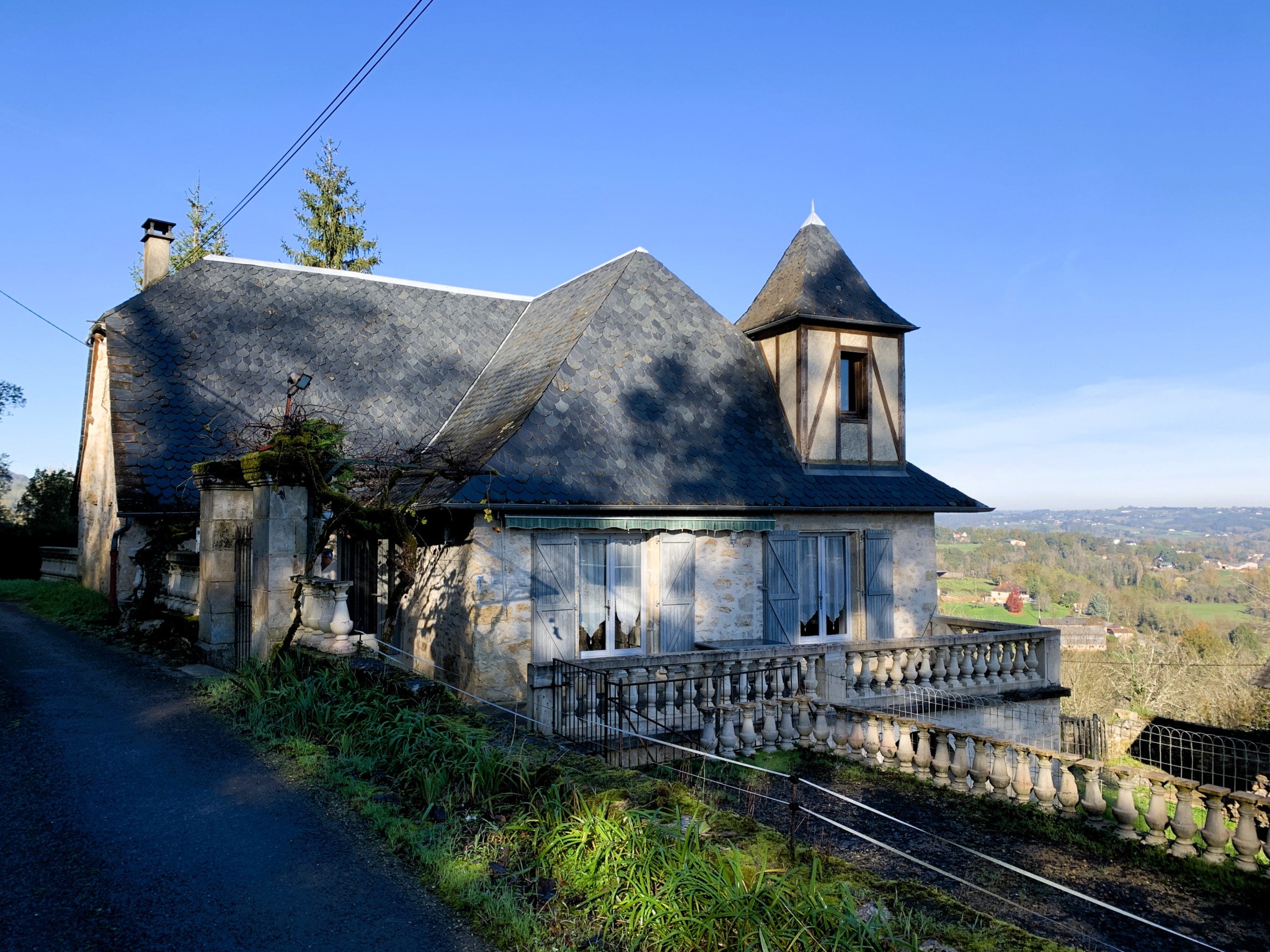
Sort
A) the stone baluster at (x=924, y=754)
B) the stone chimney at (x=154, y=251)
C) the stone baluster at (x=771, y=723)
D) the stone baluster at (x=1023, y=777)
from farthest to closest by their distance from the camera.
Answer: the stone chimney at (x=154, y=251) < the stone baluster at (x=771, y=723) < the stone baluster at (x=924, y=754) < the stone baluster at (x=1023, y=777)

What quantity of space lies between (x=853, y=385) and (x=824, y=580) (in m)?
3.62

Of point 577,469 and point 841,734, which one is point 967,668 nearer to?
point 841,734

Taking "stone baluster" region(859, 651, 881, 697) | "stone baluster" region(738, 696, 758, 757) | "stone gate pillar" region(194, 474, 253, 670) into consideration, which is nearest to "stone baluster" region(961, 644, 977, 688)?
"stone baluster" region(859, 651, 881, 697)

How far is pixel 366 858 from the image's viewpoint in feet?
16.6

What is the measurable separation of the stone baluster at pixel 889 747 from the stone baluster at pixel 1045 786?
1499mm

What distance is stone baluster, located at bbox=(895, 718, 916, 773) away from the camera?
344 inches

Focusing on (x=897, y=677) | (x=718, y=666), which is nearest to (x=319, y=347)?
(x=718, y=666)

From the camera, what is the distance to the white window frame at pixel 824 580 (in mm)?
13906

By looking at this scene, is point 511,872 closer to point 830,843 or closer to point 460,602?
point 830,843

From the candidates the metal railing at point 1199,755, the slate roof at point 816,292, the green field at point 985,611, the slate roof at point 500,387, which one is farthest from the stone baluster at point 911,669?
the green field at point 985,611

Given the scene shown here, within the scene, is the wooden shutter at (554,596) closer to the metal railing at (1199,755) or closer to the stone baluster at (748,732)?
the stone baluster at (748,732)

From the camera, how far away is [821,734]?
31.3 ft

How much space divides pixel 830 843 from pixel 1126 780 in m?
2.54

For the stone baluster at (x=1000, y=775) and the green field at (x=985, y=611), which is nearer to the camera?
the stone baluster at (x=1000, y=775)
